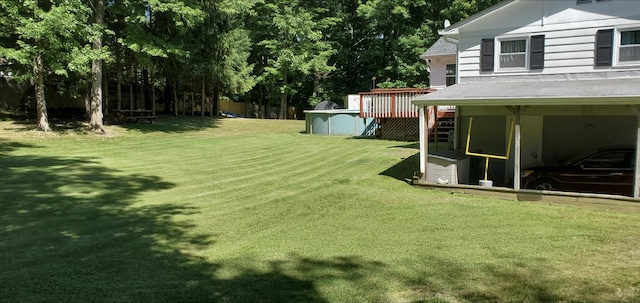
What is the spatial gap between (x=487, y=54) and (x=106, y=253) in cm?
1177

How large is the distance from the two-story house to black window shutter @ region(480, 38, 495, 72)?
3 cm

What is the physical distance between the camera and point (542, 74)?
12922 mm

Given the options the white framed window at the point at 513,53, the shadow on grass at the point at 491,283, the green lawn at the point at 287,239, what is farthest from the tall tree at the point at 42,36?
the shadow on grass at the point at 491,283

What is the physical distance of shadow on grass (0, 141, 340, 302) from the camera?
15.3 feet

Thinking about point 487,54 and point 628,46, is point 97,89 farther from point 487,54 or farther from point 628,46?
point 628,46

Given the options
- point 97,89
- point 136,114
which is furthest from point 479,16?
point 136,114

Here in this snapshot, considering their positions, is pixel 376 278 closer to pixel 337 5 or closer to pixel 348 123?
pixel 348 123

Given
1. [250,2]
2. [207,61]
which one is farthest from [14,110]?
[250,2]

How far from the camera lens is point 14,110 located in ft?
84.0

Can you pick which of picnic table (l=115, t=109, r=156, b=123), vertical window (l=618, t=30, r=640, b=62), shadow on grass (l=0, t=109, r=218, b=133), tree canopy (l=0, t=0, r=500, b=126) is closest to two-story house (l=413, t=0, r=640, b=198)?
vertical window (l=618, t=30, r=640, b=62)

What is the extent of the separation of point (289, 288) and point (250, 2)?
93.7 ft

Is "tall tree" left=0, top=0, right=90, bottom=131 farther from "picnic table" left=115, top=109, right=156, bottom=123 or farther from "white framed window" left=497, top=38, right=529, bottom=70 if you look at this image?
"white framed window" left=497, top=38, right=529, bottom=70

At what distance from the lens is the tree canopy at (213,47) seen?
18969mm

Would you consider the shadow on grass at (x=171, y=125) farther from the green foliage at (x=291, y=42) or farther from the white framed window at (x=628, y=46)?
the white framed window at (x=628, y=46)
